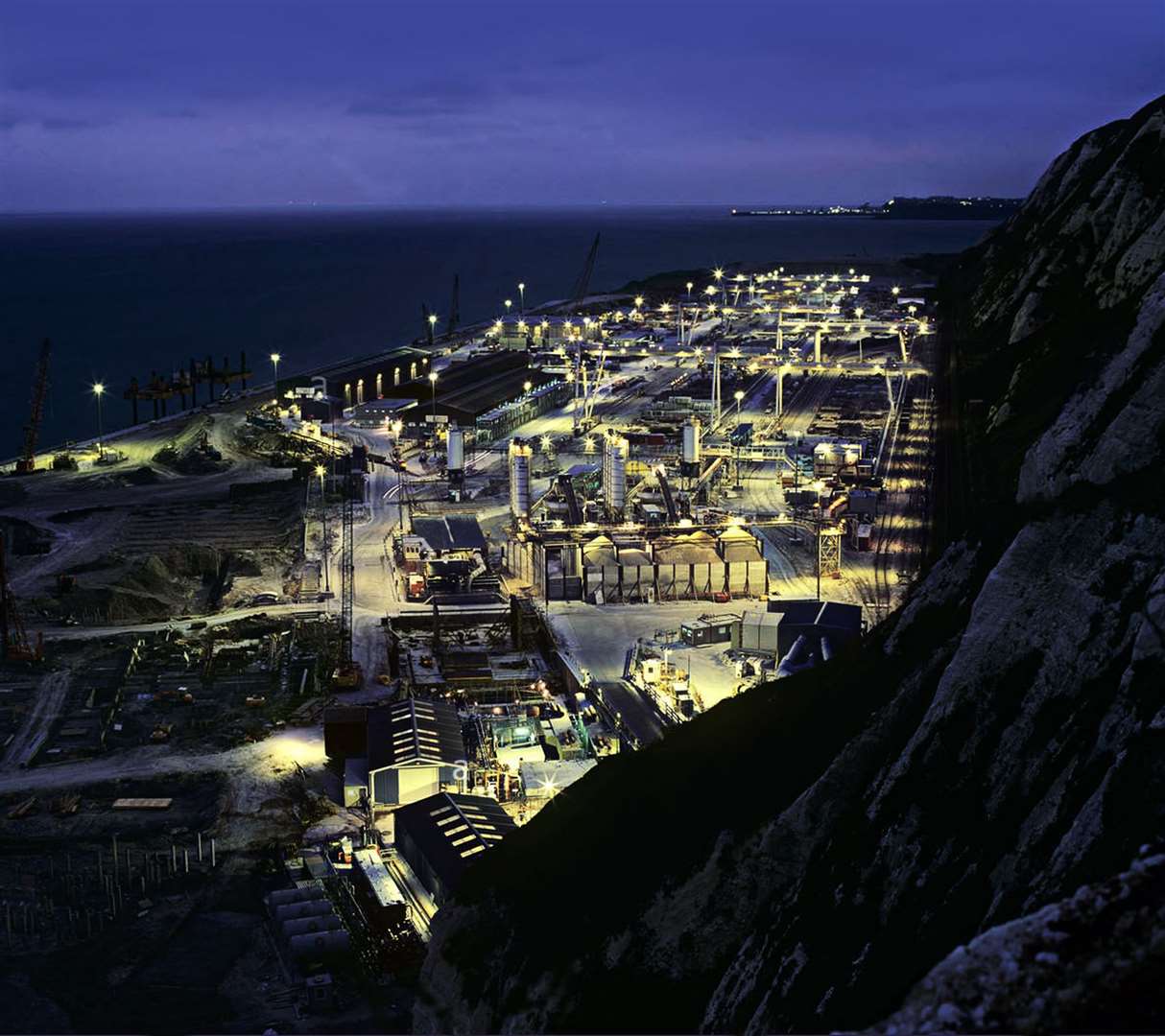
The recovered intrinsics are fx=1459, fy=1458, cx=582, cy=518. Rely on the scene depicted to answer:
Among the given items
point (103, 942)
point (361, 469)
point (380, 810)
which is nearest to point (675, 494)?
point (361, 469)

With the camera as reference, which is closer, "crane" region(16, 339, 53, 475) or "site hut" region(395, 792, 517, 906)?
"site hut" region(395, 792, 517, 906)

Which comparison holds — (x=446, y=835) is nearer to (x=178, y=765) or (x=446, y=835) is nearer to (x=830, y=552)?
(x=178, y=765)

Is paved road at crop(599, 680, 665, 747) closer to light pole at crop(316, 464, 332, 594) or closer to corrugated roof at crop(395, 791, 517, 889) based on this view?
corrugated roof at crop(395, 791, 517, 889)

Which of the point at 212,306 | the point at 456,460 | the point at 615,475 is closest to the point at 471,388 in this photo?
the point at 456,460

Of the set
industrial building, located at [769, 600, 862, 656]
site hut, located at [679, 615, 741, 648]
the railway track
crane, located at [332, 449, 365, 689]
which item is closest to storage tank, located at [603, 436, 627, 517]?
the railway track

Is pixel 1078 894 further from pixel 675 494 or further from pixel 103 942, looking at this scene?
pixel 675 494
